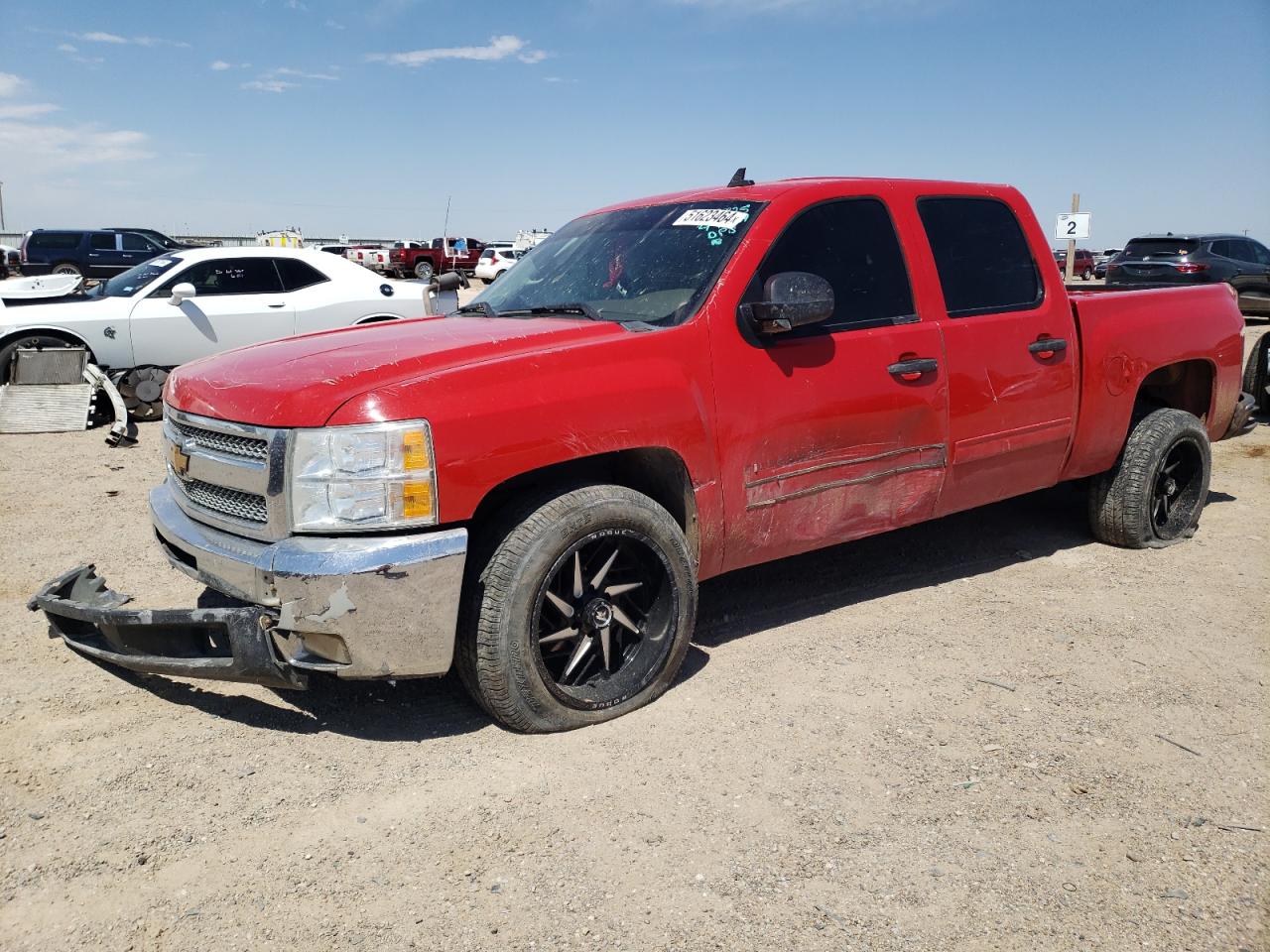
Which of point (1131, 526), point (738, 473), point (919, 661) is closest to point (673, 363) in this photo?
point (738, 473)

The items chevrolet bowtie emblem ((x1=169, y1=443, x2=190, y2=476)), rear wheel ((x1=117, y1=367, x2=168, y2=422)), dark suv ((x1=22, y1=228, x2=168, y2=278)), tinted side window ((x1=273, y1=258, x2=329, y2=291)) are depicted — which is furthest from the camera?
dark suv ((x1=22, y1=228, x2=168, y2=278))

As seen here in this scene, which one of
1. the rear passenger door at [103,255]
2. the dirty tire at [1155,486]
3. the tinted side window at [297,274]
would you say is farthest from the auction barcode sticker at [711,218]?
the rear passenger door at [103,255]

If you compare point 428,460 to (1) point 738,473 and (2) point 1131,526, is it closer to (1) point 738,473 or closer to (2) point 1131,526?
(1) point 738,473

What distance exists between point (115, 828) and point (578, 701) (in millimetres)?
1422

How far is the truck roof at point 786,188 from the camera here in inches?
162

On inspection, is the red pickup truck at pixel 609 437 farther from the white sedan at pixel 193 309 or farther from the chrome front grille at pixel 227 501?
the white sedan at pixel 193 309

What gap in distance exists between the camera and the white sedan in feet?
31.6

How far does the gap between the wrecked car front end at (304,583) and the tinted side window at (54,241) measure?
81.1 ft

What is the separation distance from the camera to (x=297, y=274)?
10.7m

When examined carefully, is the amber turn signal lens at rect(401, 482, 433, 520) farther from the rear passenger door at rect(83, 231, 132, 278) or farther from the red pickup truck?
the rear passenger door at rect(83, 231, 132, 278)

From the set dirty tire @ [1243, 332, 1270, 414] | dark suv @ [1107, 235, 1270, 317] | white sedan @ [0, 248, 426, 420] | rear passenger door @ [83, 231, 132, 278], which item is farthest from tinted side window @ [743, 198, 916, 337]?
rear passenger door @ [83, 231, 132, 278]

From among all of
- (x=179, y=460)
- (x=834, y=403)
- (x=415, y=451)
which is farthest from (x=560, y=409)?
(x=179, y=460)

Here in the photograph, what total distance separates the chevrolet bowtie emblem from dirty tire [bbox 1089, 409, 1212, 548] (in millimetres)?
4505

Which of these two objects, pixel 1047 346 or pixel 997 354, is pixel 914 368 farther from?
pixel 1047 346
